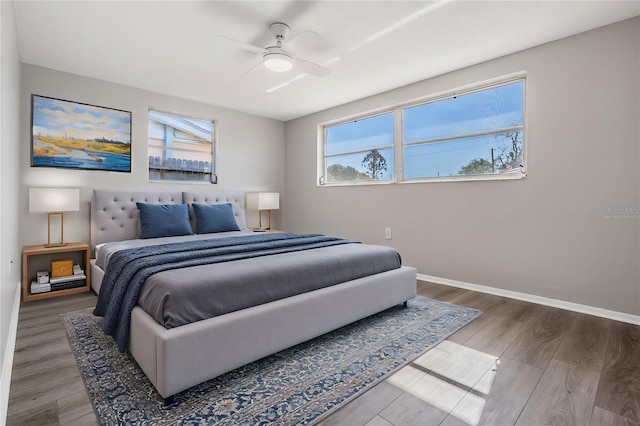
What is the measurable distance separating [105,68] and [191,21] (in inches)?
59.1

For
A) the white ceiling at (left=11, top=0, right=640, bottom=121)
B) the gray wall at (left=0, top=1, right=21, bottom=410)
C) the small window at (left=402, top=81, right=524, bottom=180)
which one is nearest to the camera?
the gray wall at (left=0, top=1, right=21, bottom=410)

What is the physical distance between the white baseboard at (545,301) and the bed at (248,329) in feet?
3.08

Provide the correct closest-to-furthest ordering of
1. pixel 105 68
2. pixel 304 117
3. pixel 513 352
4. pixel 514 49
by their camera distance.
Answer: pixel 513 352, pixel 514 49, pixel 105 68, pixel 304 117

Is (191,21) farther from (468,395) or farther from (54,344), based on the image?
(468,395)

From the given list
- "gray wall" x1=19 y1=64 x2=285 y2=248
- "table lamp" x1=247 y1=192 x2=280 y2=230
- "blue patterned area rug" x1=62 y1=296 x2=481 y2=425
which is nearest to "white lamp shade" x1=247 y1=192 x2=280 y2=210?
"table lamp" x1=247 y1=192 x2=280 y2=230

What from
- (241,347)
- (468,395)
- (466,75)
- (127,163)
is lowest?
(468,395)

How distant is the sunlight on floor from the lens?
1504 mm

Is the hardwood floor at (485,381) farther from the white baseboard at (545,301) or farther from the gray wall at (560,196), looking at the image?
the gray wall at (560,196)

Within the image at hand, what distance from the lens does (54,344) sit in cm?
211

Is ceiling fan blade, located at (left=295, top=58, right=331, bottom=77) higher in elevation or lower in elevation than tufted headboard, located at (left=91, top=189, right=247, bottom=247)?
higher

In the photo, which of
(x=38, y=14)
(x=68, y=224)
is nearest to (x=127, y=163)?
(x=68, y=224)

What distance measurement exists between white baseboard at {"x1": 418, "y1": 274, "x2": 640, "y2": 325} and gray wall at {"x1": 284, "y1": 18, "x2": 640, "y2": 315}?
1.7 inches

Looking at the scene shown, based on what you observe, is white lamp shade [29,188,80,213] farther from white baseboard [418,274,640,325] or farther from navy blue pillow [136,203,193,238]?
white baseboard [418,274,640,325]

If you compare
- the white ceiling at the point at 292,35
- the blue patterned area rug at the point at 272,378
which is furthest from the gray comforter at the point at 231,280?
the white ceiling at the point at 292,35
